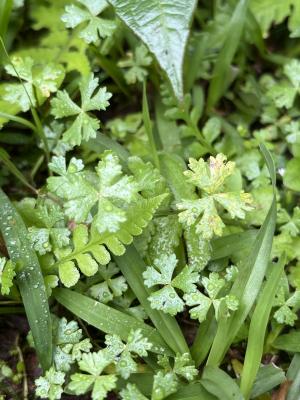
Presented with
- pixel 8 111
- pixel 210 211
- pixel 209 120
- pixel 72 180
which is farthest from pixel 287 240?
pixel 8 111

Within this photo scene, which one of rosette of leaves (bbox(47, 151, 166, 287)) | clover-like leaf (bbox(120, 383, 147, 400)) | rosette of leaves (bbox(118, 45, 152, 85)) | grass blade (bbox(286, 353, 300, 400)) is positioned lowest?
grass blade (bbox(286, 353, 300, 400))

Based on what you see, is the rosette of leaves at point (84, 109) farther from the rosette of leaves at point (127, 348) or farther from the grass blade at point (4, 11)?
the rosette of leaves at point (127, 348)

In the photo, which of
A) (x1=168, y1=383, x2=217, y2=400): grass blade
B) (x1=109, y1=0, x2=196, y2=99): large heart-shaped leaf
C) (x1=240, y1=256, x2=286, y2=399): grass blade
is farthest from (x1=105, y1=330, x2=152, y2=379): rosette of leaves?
(x1=109, y1=0, x2=196, y2=99): large heart-shaped leaf

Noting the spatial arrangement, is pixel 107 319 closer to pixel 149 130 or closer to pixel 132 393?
pixel 132 393

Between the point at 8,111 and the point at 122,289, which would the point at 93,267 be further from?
the point at 8,111

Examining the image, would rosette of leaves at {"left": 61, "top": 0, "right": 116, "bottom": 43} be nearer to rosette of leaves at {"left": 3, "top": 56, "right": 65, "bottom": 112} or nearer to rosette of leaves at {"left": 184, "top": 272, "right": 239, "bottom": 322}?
rosette of leaves at {"left": 3, "top": 56, "right": 65, "bottom": 112}

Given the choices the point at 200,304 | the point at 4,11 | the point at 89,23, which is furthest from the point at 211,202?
the point at 4,11

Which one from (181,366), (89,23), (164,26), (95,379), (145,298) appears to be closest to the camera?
(95,379)
